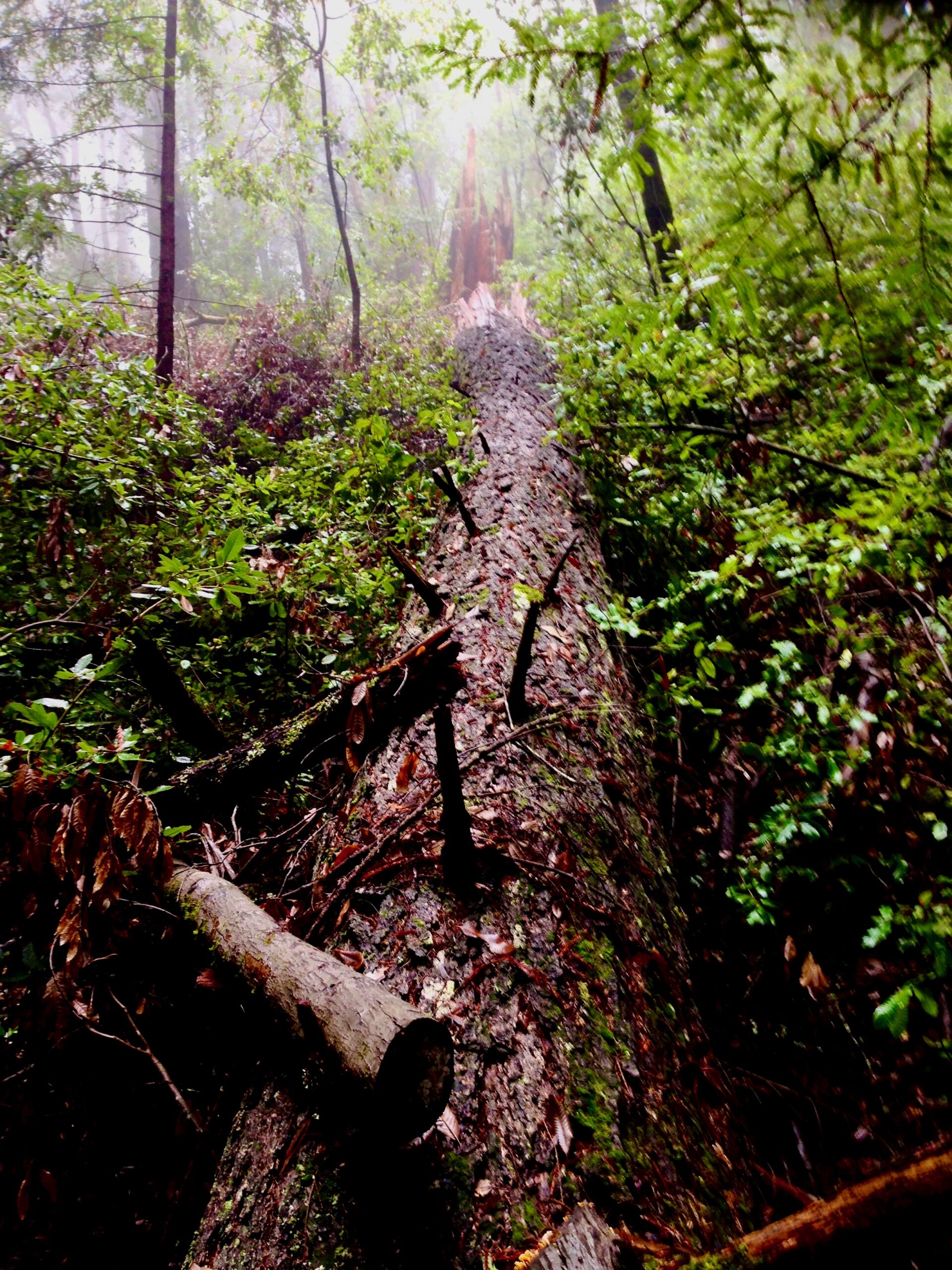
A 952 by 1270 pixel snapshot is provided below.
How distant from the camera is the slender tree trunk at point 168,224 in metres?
7.41

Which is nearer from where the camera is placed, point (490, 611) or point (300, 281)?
point (490, 611)

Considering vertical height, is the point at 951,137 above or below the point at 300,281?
below

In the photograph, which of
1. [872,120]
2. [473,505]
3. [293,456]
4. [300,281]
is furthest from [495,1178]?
[300,281]

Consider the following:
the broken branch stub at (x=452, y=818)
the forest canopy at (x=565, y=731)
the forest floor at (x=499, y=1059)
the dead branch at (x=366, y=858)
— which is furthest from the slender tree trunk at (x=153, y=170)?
the broken branch stub at (x=452, y=818)

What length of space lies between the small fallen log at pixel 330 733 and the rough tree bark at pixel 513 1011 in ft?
0.62

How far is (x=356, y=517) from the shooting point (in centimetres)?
486

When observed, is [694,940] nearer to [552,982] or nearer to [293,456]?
[552,982]

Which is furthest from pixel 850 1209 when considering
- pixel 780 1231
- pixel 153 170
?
pixel 153 170

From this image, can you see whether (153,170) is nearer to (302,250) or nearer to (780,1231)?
(302,250)

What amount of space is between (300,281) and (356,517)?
21240mm

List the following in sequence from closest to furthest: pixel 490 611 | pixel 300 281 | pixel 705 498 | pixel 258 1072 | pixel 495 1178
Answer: pixel 495 1178, pixel 258 1072, pixel 490 611, pixel 705 498, pixel 300 281

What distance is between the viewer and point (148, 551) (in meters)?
4.28

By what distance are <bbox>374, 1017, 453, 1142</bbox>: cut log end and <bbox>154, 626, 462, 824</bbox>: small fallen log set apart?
0.77 meters

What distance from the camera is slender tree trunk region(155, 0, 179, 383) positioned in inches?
292
